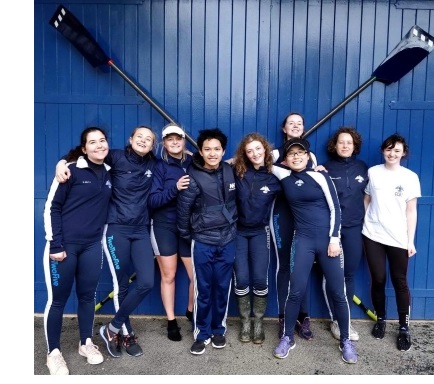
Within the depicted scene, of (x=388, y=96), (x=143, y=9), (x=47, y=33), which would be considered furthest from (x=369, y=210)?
(x=47, y=33)

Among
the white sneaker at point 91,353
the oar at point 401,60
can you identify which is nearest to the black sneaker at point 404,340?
the oar at point 401,60

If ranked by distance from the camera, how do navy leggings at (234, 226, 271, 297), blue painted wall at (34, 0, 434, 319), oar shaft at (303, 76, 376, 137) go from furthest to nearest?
blue painted wall at (34, 0, 434, 319) < oar shaft at (303, 76, 376, 137) < navy leggings at (234, 226, 271, 297)

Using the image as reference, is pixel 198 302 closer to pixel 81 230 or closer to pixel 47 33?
pixel 81 230

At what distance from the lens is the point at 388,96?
3576 millimetres

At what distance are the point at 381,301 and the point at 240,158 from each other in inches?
60.9

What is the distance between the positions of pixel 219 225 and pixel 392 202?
1.29 m

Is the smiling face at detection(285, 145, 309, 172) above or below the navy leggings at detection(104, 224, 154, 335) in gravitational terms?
above

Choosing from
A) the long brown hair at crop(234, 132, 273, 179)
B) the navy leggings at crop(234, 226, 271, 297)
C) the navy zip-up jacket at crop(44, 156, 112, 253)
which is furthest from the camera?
the navy leggings at crop(234, 226, 271, 297)

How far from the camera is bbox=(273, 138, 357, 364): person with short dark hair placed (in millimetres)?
3012

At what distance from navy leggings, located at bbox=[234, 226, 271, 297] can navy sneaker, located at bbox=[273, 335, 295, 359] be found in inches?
14.7

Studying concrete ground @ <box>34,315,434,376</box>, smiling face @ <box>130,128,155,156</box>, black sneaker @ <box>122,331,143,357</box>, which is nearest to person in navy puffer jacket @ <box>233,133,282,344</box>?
concrete ground @ <box>34,315,434,376</box>

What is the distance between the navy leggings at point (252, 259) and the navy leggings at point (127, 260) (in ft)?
2.02

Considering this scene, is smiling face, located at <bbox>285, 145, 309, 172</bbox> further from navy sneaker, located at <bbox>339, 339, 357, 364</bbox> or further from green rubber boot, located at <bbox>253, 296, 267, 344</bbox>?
navy sneaker, located at <bbox>339, 339, 357, 364</bbox>

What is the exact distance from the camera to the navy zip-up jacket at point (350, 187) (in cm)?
329
